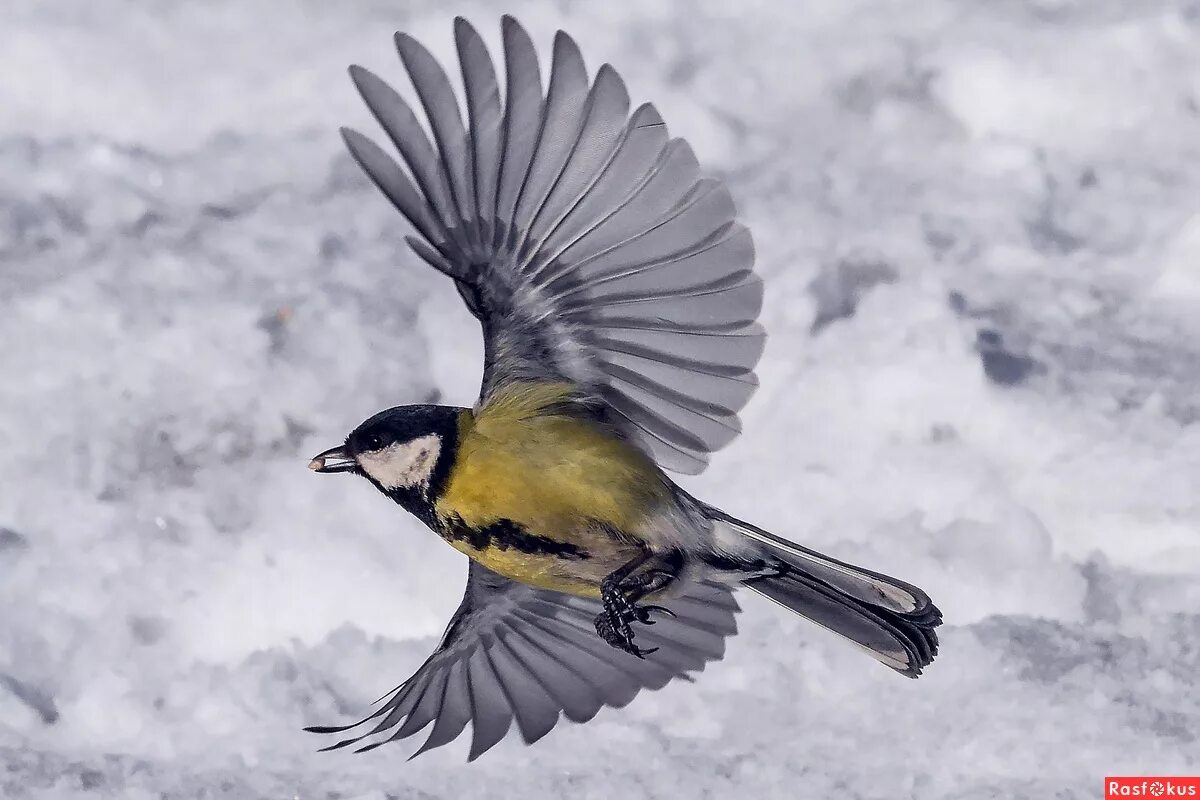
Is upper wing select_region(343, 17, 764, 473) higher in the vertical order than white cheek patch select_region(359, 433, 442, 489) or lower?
higher

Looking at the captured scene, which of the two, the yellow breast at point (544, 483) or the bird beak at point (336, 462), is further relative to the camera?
the bird beak at point (336, 462)

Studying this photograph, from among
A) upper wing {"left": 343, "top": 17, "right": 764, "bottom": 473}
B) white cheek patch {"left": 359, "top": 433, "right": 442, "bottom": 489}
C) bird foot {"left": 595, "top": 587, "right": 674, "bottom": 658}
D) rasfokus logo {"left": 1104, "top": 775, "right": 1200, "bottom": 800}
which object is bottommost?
bird foot {"left": 595, "top": 587, "right": 674, "bottom": 658}

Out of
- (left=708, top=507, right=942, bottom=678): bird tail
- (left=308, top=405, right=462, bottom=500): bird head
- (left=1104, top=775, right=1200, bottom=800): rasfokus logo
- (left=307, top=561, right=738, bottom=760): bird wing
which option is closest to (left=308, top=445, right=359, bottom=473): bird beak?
(left=308, top=405, right=462, bottom=500): bird head

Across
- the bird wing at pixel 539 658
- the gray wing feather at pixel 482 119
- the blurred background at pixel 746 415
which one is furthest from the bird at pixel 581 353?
the blurred background at pixel 746 415

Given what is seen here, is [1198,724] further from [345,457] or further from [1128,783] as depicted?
[345,457]

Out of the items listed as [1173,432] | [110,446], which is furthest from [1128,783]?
[110,446]

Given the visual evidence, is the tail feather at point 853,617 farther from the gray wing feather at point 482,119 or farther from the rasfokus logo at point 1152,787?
the gray wing feather at point 482,119

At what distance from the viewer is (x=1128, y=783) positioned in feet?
7.52

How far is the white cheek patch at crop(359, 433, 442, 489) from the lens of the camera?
1.83 meters

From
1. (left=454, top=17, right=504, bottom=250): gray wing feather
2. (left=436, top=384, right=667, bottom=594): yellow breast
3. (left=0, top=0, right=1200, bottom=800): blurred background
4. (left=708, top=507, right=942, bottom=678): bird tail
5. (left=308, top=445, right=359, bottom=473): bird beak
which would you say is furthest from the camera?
(left=0, top=0, right=1200, bottom=800): blurred background

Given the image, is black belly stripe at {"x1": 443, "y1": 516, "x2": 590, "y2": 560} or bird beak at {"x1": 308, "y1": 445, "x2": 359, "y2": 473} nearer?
black belly stripe at {"x1": 443, "y1": 516, "x2": 590, "y2": 560}

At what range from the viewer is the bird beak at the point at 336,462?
1.94 m

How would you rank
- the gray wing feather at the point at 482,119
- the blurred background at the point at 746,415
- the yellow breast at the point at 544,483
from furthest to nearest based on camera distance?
the blurred background at the point at 746,415 → the yellow breast at the point at 544,483 → the gray wing feather at the point at 482,119

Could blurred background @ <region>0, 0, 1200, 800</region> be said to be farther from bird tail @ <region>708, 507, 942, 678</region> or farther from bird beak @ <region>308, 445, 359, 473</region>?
bird beak @ <region>308, 445, 359, 473</region>
